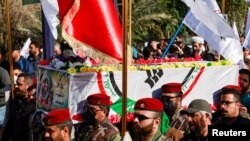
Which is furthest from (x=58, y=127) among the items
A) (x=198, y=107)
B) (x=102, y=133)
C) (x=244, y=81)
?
(x=244, y=81)

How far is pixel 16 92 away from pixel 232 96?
3.50m

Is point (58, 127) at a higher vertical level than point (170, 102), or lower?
lower

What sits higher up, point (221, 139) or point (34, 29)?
point (34, 29)

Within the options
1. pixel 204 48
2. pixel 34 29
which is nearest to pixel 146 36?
pixel 34 29

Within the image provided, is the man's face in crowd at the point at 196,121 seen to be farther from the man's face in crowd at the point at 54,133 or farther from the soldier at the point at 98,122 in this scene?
the man's face in crowd at the point at 54,133

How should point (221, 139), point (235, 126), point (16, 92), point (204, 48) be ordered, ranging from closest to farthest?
1. point (221, 139)
2. point (235, 126)
3. point (16, 92)
4. point (204, 48)

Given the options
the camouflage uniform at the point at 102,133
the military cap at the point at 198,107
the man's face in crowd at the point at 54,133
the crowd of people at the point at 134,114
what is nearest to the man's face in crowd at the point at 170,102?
the crowd of people at the point at 134,114

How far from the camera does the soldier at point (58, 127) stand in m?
6.24

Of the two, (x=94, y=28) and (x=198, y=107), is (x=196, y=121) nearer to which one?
(x=198, y=107)

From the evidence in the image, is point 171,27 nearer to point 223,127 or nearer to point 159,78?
point 159,78

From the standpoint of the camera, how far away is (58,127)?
6348 mm

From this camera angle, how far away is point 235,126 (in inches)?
252

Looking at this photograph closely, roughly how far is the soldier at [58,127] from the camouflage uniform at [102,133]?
46 centimetres

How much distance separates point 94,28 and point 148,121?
108cm
